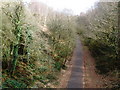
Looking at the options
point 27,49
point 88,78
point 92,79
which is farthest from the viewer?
point 88,78

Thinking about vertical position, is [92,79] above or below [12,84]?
below

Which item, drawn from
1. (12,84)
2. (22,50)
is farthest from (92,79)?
(12,84)

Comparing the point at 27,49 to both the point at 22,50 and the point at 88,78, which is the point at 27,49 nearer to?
the point at 22,50

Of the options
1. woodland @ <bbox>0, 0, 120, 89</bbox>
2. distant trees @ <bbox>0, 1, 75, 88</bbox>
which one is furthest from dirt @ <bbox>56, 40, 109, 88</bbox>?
distant trees @ <bbox>0, 1, 75, 88</bbox>

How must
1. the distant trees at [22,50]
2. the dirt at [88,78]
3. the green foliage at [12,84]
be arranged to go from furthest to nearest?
the dirt at [88,78] < the distant trees at [22,50] < the green foliage at [12,84]

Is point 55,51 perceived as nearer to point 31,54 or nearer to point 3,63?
point 31,54

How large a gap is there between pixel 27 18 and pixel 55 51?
43.8 ft

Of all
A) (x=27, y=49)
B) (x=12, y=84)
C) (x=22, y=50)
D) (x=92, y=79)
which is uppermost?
(x=27, y=49)

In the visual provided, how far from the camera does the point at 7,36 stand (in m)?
14.4

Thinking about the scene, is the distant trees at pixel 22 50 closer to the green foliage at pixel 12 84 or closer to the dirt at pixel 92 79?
the green foliage at pixel 12 84

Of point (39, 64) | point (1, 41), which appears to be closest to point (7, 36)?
point (1, 41)

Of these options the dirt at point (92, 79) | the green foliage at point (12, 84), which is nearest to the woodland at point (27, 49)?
the green foliage at point (12, 84)

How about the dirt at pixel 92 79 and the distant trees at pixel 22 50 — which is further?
the dirt at pixel 92 79

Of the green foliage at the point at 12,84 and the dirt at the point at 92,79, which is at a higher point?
the green foliage at the point at 12,84
